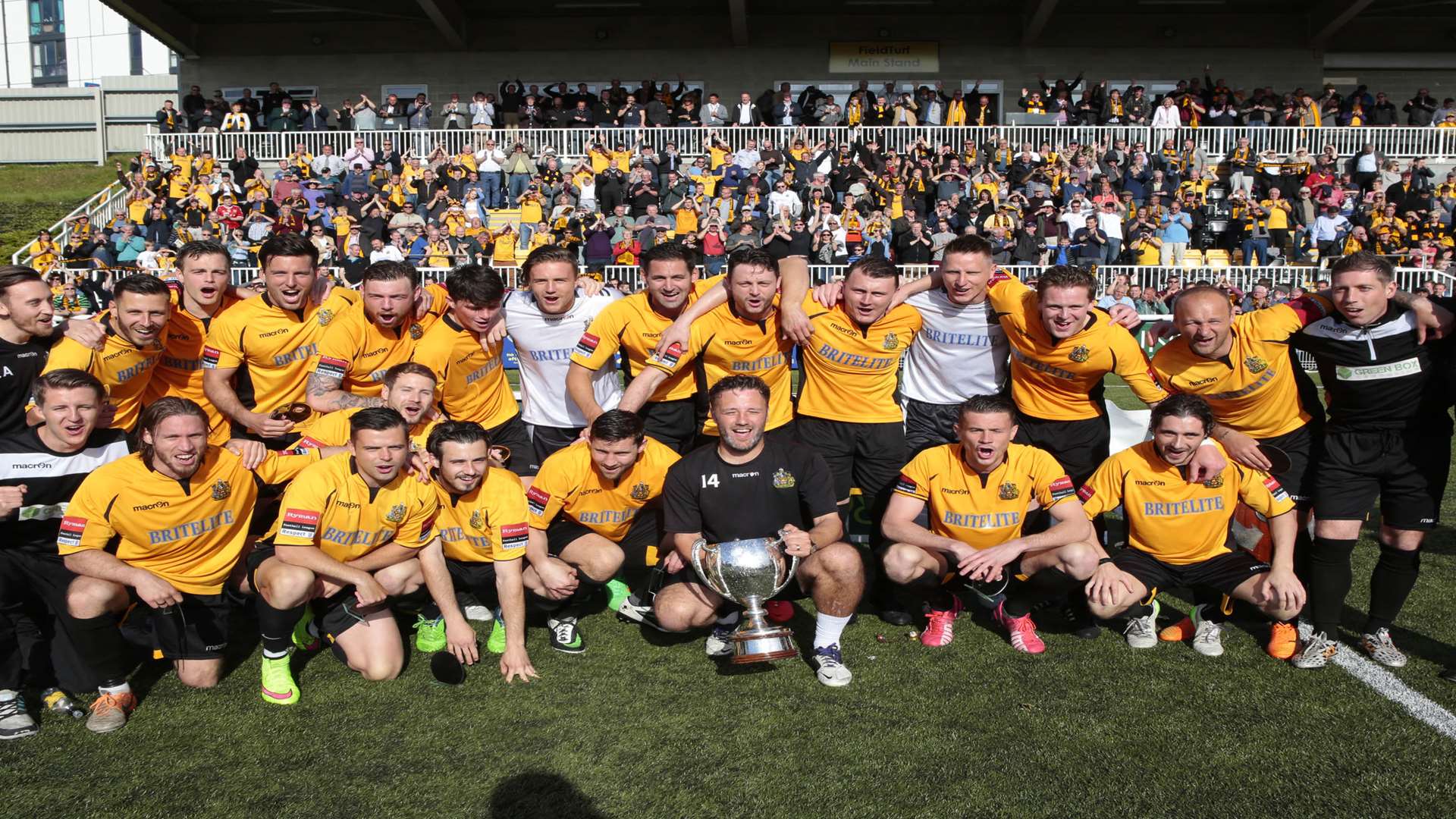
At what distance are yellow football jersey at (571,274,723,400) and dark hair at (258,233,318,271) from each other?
1597 millimetres

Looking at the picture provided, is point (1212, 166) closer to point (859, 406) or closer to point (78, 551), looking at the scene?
point (859, 406)

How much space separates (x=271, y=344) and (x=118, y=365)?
739mm

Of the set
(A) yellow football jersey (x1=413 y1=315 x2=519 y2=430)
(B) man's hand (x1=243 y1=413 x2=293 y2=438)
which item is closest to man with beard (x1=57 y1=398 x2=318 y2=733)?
(B) man's hand (x1=243 y1=413 x2=293 y2=438)

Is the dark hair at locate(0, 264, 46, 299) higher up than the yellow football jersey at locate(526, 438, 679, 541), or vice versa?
the dark hair at locate(0, 264, 46, 299)

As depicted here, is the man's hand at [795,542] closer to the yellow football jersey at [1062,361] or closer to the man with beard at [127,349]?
the yellow football jersey at [1062,361]

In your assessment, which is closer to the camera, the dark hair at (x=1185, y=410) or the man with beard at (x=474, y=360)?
the dark hair at (x=1185, y=410)

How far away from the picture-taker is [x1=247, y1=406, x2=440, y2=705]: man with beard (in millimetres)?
4523

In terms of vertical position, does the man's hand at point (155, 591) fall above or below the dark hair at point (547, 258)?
below

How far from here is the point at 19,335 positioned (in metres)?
4.88

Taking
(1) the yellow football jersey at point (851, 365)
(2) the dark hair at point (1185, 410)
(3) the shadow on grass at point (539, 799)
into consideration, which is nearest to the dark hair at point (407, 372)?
(1) the yellow football jersey at point (851, 365)

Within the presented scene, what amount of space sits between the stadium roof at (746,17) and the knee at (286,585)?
24.6m

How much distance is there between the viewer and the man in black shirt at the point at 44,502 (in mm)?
4395

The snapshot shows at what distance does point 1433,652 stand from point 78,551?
6.00 meters

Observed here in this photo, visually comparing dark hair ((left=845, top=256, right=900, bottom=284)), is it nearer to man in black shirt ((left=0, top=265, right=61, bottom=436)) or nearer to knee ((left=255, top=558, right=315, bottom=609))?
knee ((left=255, top=558, right=315, bottom=609))
